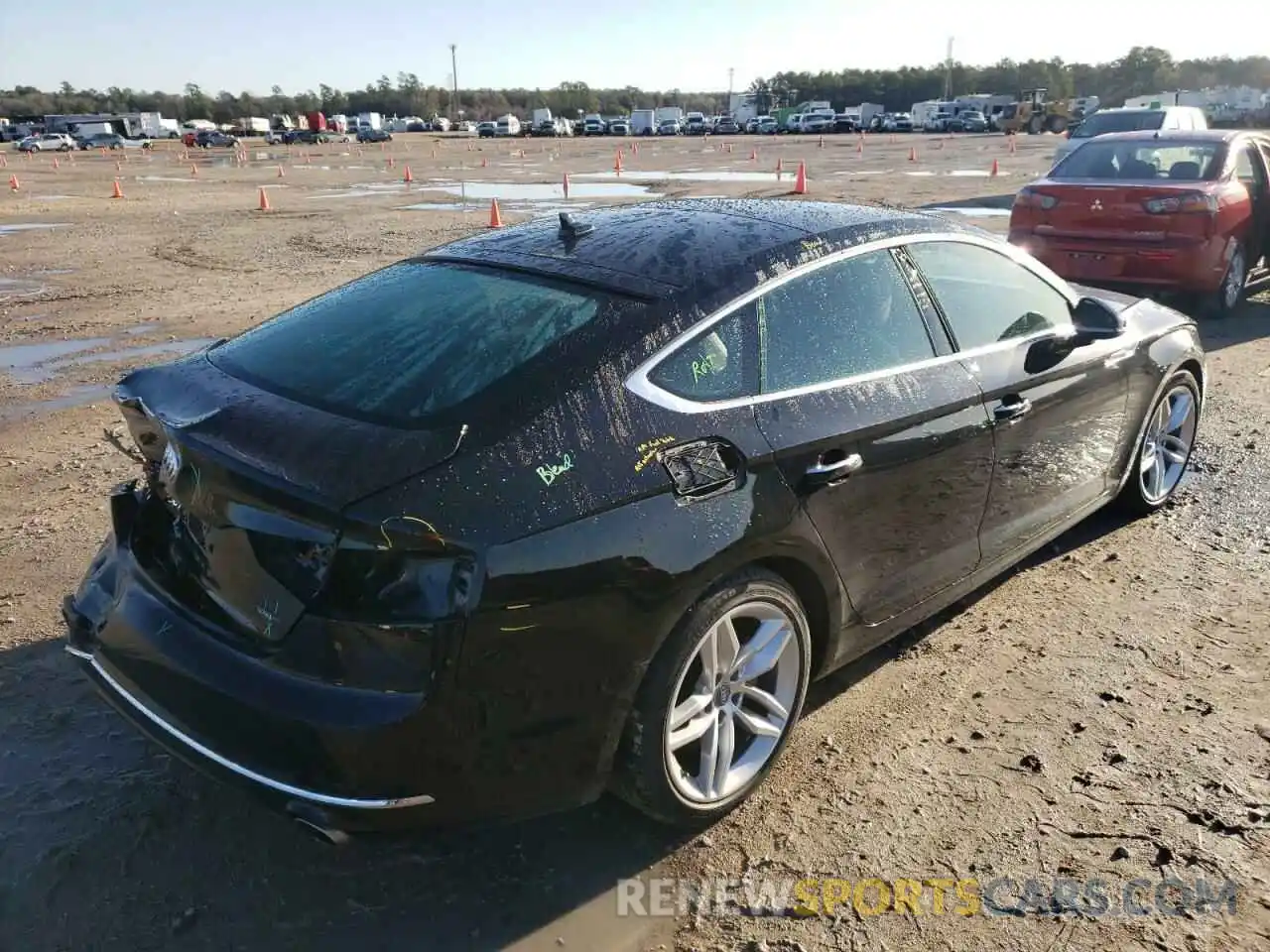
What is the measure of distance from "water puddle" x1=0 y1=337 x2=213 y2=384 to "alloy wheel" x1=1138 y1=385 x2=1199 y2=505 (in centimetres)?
673

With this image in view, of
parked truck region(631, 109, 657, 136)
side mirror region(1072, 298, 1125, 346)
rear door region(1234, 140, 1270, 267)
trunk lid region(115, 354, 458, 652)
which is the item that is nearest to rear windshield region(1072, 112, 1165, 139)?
rear door region(1234, 140, 1270, 267)

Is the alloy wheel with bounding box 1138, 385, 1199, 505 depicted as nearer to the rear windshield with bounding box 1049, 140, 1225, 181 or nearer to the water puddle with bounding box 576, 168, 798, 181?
the rear windshield with bounding box 1049, 140, 1225, 181

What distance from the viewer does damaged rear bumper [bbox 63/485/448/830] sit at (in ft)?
7.41

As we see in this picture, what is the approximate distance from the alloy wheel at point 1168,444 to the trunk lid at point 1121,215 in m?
4.11

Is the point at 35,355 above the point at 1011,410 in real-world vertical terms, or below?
below

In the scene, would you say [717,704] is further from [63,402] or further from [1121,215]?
[1121,215]

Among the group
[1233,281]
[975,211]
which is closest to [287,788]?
[1233,281]

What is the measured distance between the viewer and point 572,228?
3432mm

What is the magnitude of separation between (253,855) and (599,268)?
1972mm

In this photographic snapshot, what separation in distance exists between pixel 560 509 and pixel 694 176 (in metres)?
28.6

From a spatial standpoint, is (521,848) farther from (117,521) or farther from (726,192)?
(726,192)

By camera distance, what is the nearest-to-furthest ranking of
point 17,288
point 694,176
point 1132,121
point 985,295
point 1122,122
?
point 985,295, point 17,288, point 1132,121, point 1122,122, point 694,176

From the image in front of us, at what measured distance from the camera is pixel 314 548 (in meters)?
2.32

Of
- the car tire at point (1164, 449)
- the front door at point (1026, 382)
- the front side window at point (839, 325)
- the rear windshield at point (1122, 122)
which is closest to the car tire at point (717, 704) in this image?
the front side window at point (839, 325)
